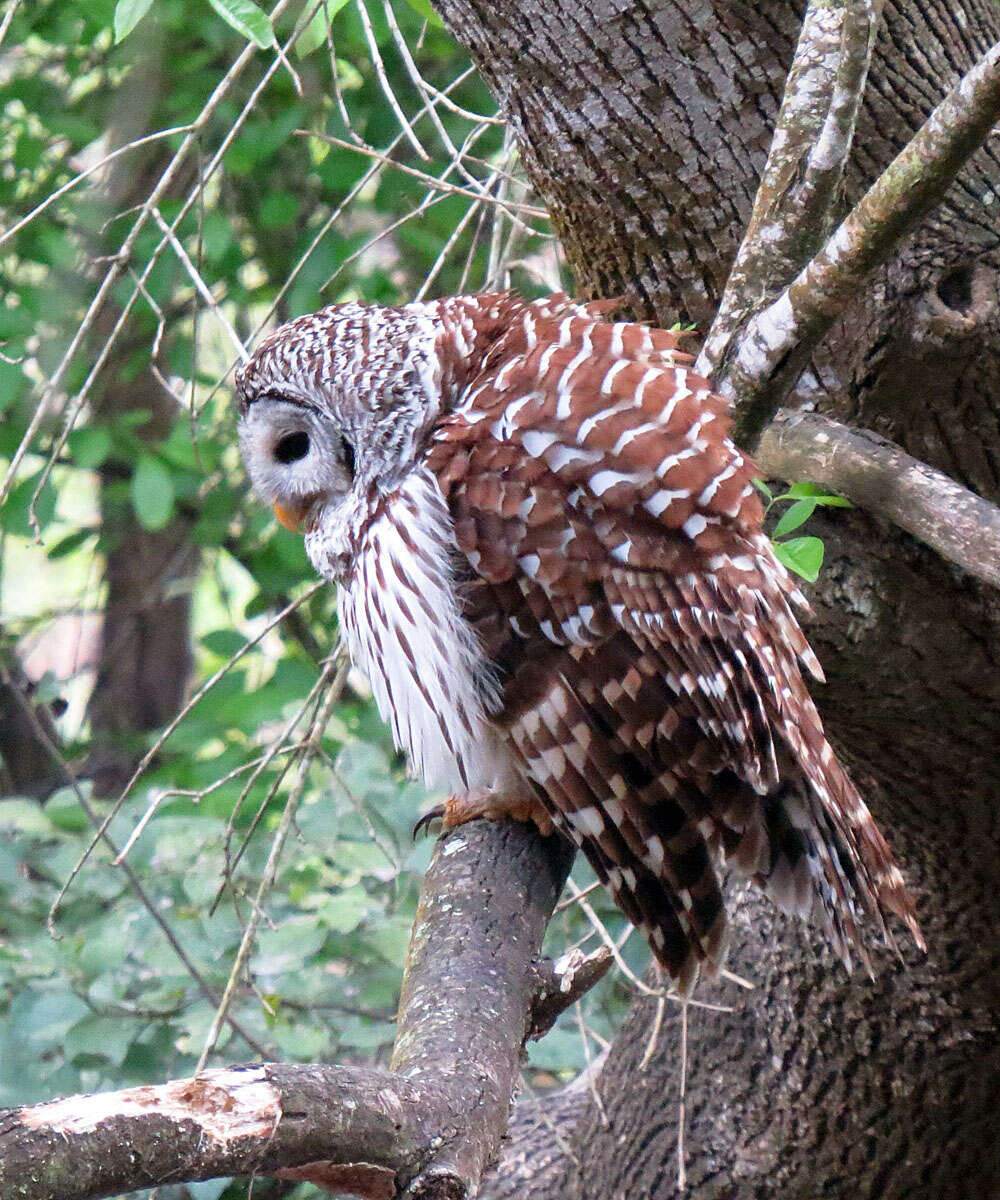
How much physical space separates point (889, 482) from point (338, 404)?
2.88 feet

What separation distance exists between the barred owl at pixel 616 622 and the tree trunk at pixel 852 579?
0.75 ft

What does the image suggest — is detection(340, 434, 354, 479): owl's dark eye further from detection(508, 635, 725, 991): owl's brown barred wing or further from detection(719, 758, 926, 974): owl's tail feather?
detection(719, 758, 926, 974): owl's tail feather

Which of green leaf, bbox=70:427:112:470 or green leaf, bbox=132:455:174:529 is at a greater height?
green leaf, bbox=70:427:112:470

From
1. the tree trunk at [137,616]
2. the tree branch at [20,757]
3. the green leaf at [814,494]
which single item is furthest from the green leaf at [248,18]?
the tree branch at [20,757]

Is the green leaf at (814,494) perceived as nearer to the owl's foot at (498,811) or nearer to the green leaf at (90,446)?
the owl's foot at (498,811)

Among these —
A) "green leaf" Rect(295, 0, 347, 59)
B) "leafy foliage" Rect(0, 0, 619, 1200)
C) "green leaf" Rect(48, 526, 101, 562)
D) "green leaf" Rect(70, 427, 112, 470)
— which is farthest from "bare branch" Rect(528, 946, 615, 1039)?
"green leaf" Rect(48, 526, 101, 562)

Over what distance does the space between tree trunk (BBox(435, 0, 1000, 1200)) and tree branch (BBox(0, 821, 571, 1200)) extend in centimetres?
88

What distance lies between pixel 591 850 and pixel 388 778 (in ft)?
3.89

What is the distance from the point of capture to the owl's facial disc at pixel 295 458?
229cm

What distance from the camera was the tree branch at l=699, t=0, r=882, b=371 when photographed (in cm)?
169

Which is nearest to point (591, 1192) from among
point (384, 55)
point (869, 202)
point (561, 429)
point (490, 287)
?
point (561, 429)

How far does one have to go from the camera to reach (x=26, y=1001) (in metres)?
2.68

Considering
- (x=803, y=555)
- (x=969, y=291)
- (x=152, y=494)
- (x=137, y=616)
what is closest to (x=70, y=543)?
(x=152, y=494)

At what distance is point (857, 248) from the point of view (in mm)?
1647
